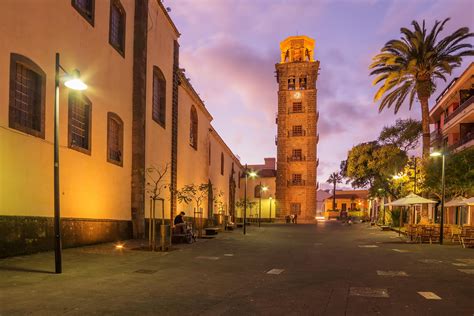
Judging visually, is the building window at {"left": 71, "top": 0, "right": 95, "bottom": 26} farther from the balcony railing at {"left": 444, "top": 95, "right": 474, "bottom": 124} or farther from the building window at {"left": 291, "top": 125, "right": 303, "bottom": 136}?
the building window at {"left": 291, "top": 125, "right": 303, "bottom": 136}

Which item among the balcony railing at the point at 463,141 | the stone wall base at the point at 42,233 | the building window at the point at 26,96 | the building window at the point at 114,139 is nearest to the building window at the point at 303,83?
the balcony railing at the point at 463,141

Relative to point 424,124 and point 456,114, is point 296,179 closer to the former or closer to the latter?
point 456,114

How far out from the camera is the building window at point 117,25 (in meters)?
19.2

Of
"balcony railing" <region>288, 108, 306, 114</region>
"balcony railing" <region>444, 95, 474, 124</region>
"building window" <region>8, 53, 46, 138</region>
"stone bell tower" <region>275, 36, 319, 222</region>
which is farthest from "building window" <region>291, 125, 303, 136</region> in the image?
"building window" <region>8, 53, 46, 138</region>

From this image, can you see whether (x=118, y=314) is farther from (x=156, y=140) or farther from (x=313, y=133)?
(x=313, y=133)

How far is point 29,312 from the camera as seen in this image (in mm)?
6207

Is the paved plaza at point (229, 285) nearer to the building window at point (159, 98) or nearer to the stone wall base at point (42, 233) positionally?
the stone wall base at point (42, 233)

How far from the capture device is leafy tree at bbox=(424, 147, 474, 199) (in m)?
24.8

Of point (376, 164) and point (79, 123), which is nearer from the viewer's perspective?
point (79, 123)

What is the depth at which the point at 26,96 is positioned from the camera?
41.8ft

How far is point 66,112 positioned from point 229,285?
30.2 ft

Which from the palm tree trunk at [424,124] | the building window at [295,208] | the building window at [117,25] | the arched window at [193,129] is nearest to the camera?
the building window at [117,25]

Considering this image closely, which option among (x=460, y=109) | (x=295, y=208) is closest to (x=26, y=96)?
(x=460, y=109)

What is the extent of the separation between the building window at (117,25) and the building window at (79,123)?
3.99 metres
